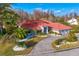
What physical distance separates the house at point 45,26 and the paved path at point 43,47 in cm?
6

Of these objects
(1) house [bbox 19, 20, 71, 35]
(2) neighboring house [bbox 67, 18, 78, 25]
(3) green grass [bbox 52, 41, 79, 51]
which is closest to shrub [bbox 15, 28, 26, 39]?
(1) house [bbox 19, 20, 71, 35]

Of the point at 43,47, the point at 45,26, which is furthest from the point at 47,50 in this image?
the point at 45,26

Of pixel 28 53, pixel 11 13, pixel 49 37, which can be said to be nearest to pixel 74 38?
pixel 49 37

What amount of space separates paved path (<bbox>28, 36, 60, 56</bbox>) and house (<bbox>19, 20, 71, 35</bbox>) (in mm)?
58

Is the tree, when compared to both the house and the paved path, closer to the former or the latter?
the house

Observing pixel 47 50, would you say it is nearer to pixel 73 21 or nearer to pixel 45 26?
pixel 45 26

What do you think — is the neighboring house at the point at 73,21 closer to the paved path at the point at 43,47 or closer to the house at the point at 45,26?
the house at the point at 45,26

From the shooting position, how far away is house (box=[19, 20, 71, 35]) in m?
2.07

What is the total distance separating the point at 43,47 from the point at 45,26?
0.15 m

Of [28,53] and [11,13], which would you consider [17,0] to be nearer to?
[11,13]

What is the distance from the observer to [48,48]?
2.06 meters

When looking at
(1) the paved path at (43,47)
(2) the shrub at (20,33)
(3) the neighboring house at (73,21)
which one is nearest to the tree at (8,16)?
(2) the shrub at (20,33)

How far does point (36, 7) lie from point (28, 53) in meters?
0.33

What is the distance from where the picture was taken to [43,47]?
6.77 ft
